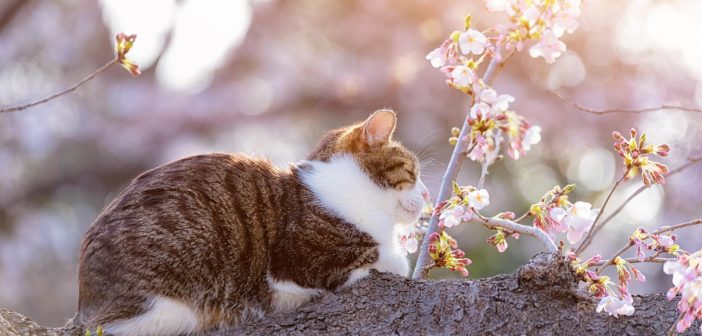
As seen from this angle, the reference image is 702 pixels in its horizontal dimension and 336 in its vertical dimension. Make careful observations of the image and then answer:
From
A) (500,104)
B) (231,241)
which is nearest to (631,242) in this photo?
(500,104)

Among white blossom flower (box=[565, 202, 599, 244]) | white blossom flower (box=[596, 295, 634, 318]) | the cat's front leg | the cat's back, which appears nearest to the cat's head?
the cat's front leg

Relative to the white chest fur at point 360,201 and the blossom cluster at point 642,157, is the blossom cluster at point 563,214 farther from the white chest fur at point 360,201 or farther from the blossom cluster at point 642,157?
the white chest fur at point 360,201

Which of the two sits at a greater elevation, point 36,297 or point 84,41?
point 84,41

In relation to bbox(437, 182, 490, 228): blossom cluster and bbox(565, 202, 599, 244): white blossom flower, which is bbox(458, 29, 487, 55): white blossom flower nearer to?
bbox(437, 182, 490, 228): blossom cluster

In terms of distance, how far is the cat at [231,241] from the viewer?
263cm

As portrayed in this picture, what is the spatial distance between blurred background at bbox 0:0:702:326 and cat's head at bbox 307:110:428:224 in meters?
4.42

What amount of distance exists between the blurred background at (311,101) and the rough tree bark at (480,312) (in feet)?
17.2

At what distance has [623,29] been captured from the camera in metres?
8.09

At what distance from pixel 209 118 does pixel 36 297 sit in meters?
3.08

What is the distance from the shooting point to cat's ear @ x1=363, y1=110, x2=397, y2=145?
3146 mm

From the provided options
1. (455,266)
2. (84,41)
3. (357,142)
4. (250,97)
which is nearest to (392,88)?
(250,97)

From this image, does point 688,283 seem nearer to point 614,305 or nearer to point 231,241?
point 614,305

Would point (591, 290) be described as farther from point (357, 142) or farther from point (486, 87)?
point (357, 142)

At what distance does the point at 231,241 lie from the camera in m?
2.75
